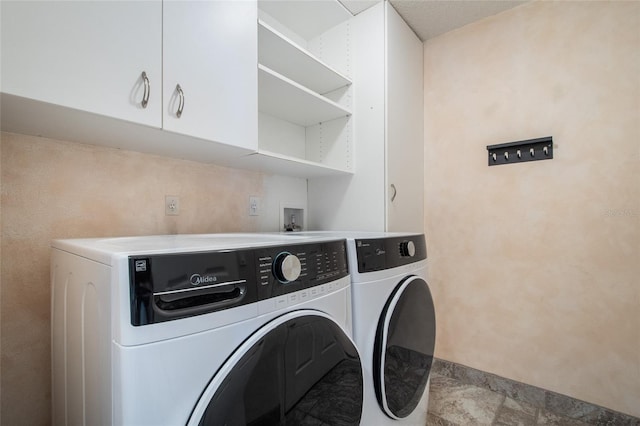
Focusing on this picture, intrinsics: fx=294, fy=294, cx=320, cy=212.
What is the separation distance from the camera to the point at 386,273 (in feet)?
3.58

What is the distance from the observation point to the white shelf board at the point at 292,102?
1449mm

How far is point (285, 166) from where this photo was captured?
63.4 inches

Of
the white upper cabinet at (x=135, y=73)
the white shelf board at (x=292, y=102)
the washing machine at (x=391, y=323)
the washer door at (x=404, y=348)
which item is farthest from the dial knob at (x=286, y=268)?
the white shelf board at (x=292, y=102)

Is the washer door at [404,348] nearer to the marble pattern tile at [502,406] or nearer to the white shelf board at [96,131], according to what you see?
the marble pattern tile at [502,406]

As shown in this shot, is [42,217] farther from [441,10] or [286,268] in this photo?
[441,10]

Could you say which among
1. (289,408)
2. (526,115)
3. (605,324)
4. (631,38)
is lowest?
(605,324)

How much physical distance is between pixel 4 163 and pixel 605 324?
2.71 m

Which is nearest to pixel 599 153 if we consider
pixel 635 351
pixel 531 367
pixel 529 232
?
pixel 529 232

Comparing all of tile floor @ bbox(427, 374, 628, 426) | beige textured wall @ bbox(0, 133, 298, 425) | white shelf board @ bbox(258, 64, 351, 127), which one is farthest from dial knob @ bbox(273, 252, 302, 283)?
tile floor @ bbox(427, 374, 628, 426)

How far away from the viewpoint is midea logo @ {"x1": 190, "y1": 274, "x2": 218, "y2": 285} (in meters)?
0.55

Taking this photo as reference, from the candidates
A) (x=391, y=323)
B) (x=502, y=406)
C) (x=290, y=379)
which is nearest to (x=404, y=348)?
(x=391, y=323)

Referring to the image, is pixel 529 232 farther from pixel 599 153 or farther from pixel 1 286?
pixel 1 286

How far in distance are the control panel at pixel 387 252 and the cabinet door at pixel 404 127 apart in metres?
0.47

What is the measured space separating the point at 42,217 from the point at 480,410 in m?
2.30
